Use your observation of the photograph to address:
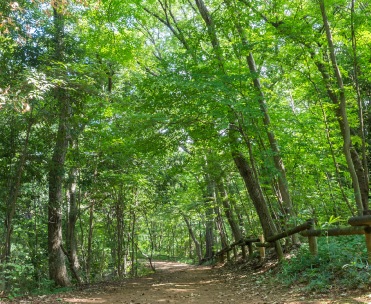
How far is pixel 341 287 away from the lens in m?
4.67

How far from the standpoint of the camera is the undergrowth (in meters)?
4.62

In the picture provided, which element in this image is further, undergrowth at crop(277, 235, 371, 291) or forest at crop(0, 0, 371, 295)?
forest at crop(0, 0, 371, 295)

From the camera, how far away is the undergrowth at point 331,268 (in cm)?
462

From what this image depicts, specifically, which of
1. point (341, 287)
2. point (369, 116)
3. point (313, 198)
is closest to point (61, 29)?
point (313, 198)

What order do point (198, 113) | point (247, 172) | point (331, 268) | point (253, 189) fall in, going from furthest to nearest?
point (247, 172), point (253, 189), point (198, 113), point (331, 268)

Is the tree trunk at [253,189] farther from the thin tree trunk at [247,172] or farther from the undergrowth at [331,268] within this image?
the undergrowth at [331,268]

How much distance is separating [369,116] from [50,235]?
39.4 ft

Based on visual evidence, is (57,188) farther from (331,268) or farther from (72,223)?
(331,268)

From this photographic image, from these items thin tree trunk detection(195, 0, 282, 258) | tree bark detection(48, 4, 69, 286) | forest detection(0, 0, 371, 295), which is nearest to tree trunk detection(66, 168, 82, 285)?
forest detection(0, 0, 371, 295)

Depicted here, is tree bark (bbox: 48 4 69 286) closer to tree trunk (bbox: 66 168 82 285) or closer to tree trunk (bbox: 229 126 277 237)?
tree trunk (bbox: 66 168 82 285)

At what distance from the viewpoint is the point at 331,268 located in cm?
544

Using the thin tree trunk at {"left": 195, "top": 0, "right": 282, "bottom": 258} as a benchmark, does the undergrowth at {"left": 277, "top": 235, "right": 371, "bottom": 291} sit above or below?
below

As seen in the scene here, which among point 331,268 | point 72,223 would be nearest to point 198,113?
point 331,268

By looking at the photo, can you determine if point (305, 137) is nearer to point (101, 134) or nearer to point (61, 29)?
point (101, 134)
